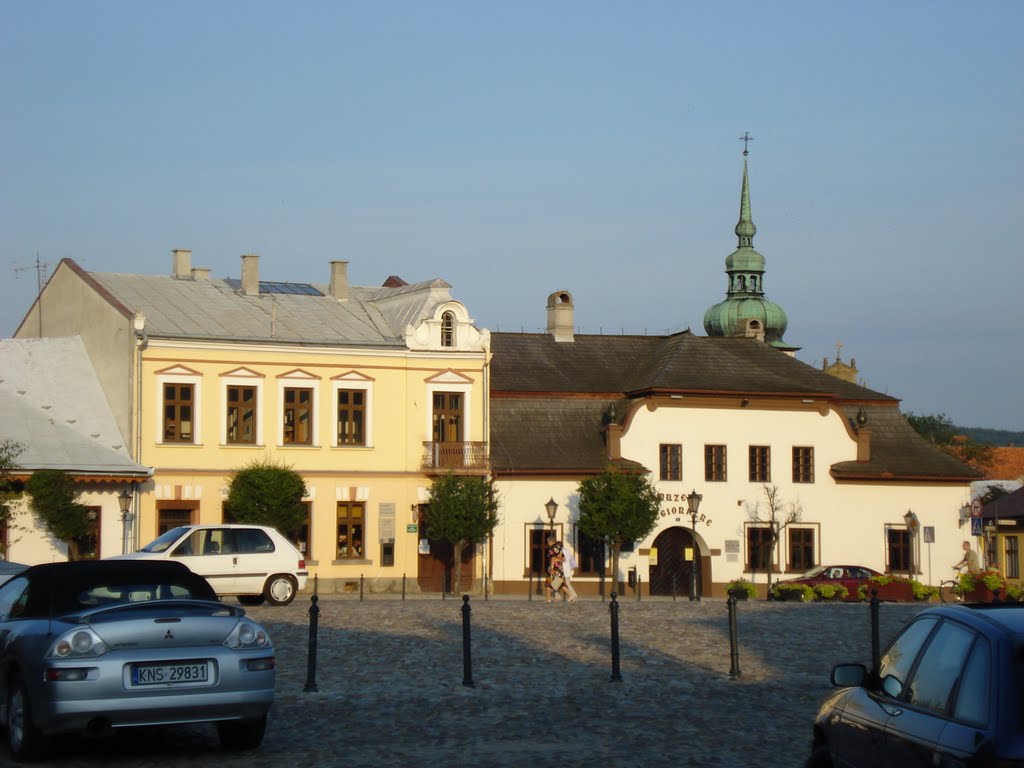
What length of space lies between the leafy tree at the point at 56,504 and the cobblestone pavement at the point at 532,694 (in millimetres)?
16381

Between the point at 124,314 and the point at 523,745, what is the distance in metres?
36.2

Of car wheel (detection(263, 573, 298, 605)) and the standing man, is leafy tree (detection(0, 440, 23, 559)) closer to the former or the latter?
car wheel (detection(263, 573, 298, 605))

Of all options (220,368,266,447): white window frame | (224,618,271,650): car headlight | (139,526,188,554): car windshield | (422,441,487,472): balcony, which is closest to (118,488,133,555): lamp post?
(220,368,266,447): white window frame

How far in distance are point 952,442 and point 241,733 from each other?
352 ft

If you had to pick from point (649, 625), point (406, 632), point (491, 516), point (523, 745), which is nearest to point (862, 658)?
point (649, 625)

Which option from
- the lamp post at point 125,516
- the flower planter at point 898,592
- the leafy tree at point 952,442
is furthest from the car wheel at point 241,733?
the leafy tree at point 952,442

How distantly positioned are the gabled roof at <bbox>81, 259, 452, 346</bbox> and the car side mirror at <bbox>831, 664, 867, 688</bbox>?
40334 millimetres

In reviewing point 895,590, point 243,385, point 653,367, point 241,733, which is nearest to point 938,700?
point 241,733

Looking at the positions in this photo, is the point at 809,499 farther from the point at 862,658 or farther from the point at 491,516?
the point at 862,658

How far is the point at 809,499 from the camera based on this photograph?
54156mm

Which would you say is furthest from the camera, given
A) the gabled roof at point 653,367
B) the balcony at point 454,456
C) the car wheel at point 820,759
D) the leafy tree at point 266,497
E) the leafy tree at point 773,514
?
the gabled roof at point 653,367

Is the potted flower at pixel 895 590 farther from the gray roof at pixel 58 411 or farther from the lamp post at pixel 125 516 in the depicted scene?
the gray roof at pixel 58 411

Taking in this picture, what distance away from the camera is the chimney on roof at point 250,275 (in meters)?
53.6

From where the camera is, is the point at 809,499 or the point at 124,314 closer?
the point at 124,314
